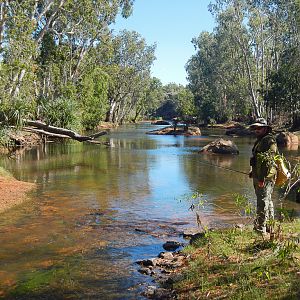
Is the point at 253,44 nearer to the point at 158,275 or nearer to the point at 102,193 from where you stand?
the point at 102,193

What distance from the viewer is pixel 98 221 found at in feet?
34.2

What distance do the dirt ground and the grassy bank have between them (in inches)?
255

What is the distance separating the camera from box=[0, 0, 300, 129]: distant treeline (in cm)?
2058

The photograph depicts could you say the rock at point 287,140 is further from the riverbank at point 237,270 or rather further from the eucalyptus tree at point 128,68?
the eucalyptus tree at point 128,68

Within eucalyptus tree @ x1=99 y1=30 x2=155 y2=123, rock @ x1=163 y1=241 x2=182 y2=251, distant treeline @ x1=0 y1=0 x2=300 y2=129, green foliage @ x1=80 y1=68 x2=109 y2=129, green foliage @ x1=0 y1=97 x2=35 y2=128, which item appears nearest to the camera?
rock @ x1=163 y1=241 x2=182 y2=251

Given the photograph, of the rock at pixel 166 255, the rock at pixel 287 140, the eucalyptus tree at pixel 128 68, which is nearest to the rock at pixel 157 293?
the rock at pixel 166 255

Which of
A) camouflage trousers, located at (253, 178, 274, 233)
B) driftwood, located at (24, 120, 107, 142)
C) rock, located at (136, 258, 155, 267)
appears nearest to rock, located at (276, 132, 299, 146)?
driftwood, located at (24, 120, 107, 142)

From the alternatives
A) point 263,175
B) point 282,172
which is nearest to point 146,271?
point 263,175

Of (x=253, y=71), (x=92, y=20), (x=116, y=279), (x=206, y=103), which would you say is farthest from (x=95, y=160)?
(x=206, y=103)

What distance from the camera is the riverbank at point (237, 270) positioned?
5.02 meters

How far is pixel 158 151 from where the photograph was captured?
3027 cm

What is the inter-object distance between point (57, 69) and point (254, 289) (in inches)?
1461

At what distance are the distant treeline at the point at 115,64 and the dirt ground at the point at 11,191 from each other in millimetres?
2111

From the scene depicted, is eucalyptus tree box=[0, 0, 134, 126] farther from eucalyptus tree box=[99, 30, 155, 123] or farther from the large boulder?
eucalyptus tree box=[99, 30, 155, 123]
